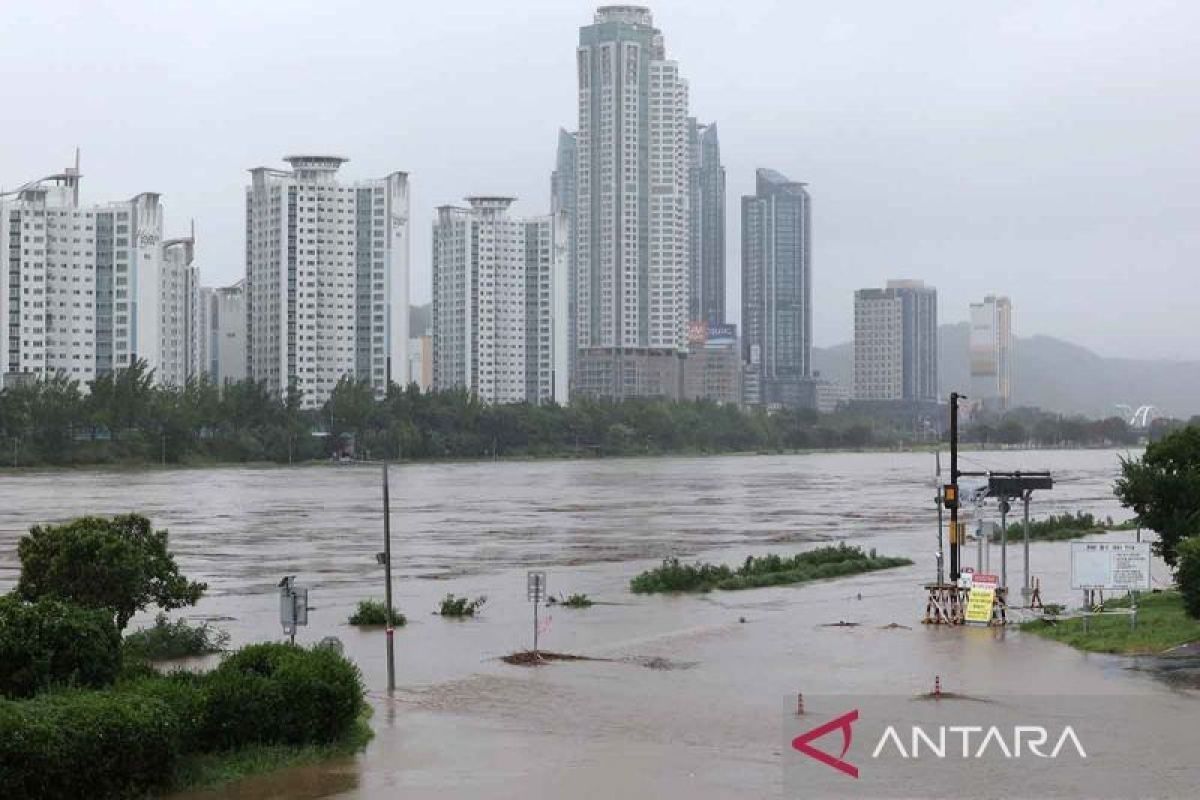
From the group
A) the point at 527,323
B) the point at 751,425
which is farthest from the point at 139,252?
the point at 751,425

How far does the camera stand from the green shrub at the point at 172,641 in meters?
25.8

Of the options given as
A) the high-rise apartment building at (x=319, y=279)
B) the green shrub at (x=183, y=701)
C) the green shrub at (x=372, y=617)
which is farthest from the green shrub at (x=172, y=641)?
the high-rise apartment building at (x=319, y=279)

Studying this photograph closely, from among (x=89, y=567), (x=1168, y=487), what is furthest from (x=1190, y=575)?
(x=89, y=567)

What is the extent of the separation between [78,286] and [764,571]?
125 metres

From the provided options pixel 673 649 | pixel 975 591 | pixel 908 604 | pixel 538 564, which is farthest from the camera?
pixel 538 564

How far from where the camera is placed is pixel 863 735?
1828 cm

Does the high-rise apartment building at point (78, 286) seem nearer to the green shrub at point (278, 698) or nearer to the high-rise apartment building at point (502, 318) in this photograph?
the high-rise apartment building at point (502, 318)

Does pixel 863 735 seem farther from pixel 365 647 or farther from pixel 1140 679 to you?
pixel 365 647

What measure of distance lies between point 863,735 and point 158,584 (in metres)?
11.4

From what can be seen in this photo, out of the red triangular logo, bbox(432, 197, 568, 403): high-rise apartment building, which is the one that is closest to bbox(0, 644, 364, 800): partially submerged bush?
the red triangular logo

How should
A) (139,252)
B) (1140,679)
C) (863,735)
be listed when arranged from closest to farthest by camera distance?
(863,735) < (1140,679) < (139,252)

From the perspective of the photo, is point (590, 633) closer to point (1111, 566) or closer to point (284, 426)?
point (1111, 566)

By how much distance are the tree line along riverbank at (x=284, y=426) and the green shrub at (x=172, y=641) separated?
220 ft

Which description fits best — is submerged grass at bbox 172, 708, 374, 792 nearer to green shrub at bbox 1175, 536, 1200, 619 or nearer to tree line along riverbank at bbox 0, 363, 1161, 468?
green shrub at bbox 1175, 536, 1200, 619
